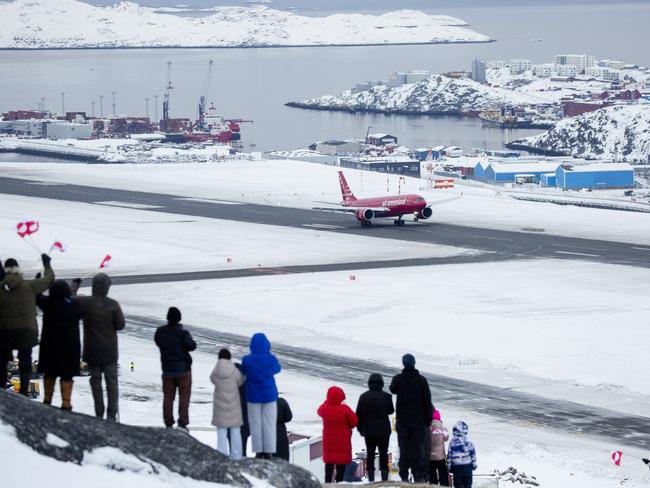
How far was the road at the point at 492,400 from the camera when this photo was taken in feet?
115

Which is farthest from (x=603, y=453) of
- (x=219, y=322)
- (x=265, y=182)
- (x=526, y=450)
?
(x=265, y=182)

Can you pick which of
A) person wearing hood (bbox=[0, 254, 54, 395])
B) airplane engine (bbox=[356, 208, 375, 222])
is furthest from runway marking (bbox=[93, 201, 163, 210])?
person wearing hood (bbox=[0, 254, 54, 395])

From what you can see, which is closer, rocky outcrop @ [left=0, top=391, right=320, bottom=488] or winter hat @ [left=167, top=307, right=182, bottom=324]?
rocky outcrop @ [left=0, top=391, right=320, bottom=488]

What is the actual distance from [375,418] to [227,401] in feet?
10.1

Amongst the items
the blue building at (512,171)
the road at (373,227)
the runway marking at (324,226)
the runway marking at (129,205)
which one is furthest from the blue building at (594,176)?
the runway marking at (129,205)

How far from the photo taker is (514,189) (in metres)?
136

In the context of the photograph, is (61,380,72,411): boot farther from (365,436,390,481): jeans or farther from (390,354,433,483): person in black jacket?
(390,354,433,483): person in black jacket

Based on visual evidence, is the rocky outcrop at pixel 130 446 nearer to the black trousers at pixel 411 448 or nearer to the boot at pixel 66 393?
the boot at pixel 66 393

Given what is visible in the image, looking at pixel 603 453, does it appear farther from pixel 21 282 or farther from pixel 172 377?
pixel 21 282

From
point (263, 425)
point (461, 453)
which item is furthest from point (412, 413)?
point (263, 425)

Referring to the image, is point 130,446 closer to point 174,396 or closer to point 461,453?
point 174,396

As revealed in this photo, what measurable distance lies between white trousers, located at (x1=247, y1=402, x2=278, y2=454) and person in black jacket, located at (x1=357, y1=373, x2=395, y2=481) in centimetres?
219

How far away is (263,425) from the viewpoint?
20141mm

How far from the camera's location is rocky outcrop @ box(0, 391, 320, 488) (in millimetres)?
17281
